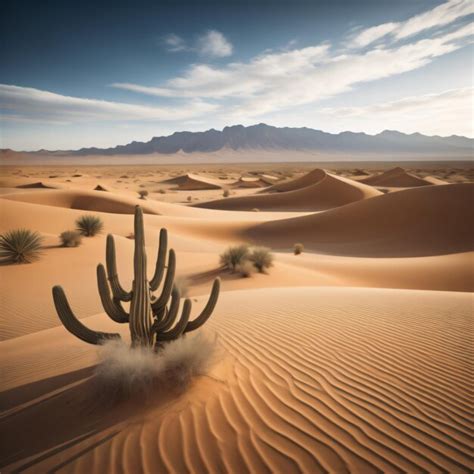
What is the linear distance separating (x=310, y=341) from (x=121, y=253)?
371 inches

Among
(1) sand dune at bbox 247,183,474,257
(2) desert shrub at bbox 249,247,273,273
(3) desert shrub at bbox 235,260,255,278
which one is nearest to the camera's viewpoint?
(3) desert shrub at bbox 235,260,255,278

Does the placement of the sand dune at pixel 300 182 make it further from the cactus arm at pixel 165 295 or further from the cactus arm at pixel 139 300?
the cactus arm at pixel 139 300

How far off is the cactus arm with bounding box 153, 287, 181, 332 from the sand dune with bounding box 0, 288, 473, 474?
0.78 metres

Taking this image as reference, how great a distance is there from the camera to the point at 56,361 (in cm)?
450

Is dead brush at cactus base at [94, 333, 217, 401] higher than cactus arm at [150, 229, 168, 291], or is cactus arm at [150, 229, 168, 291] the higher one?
cactus arm at [150, 229, 168, 291]

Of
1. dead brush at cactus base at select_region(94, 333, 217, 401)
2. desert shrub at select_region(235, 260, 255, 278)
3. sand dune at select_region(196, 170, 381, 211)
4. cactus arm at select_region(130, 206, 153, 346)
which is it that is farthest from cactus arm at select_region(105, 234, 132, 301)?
sand dune at select_region(196, 170, 381, 211)

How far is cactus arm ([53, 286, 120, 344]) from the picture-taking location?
3.65m

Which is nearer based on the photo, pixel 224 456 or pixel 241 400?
pixel 224 456

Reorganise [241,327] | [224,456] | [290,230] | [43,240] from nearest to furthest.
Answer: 1. [224,456]
2. [241,327]
3. [43,240]
4. [290,230]

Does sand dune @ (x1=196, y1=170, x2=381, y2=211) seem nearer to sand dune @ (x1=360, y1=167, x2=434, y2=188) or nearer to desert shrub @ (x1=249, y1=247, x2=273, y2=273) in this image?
sand dune @ (x1=360, y1=167, x2=434, y2=188)

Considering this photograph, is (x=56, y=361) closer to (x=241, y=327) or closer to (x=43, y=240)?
(x=241, y=327)

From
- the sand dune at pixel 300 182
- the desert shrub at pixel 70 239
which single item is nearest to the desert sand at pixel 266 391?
the desert shrub at pixel 70 239

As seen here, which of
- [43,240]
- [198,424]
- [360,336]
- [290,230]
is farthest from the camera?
[290,230]

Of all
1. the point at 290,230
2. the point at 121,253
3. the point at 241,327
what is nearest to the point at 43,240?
the point at 121,253
